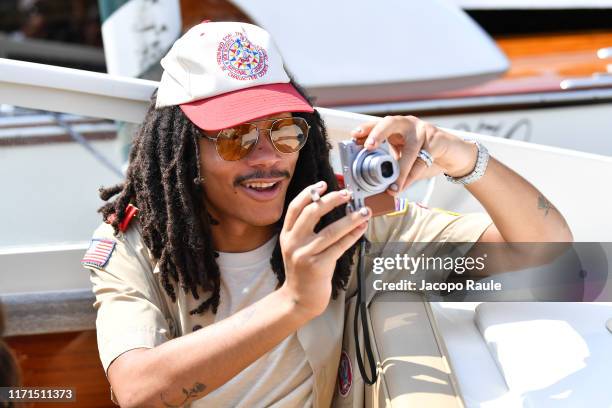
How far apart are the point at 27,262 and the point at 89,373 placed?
0.95ft

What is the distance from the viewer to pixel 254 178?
4.94 ft

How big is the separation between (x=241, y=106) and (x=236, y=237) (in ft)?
0.85

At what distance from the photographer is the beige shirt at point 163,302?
4.77ft

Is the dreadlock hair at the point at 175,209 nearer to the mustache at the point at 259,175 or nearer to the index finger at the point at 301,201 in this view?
the mustache at the point at 259,175

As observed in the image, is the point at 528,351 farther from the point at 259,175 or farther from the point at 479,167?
the point at 259,175

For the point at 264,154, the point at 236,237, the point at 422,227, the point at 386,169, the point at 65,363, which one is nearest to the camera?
the point at 386,169

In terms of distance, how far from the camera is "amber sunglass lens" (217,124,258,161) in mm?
1504

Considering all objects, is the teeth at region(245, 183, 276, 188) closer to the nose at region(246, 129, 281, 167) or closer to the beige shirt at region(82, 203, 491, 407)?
the nose at region(246, 129, 281, 167)

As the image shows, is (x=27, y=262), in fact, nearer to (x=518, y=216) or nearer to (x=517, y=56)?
(x=518, y=216)

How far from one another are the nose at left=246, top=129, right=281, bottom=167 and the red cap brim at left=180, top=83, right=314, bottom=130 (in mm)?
42

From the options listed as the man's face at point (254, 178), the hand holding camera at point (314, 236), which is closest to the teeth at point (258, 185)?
the man's face at point (254, 178)

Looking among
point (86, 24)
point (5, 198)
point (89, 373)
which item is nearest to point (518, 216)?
point (89, 373)

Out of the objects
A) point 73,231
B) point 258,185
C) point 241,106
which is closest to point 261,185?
point 258,185

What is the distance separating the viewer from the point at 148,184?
1.59 metres
